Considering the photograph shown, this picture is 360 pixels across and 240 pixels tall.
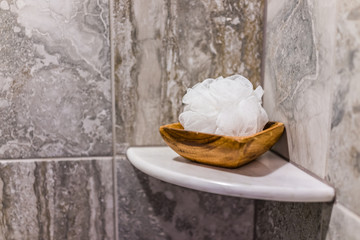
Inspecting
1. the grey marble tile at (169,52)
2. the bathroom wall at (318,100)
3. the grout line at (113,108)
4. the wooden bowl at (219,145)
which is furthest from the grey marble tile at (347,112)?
the grout line at (113,108)

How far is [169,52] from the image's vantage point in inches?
23.8

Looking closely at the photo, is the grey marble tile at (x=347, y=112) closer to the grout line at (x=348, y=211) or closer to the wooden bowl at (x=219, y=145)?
the grout line at (x=348, y=211)

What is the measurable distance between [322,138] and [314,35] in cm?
15

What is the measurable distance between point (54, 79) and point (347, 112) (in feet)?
1.78

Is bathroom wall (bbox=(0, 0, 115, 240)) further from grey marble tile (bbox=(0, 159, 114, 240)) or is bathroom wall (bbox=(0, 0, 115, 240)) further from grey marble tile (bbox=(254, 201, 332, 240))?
grey marble tile (bbox=(254, 201, 332, 240))

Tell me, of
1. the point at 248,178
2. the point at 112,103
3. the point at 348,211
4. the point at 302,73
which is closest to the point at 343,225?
the point at 348,211

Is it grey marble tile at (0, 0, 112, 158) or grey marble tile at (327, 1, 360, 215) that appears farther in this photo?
grey marble tile at (0, 0, 112, 158)

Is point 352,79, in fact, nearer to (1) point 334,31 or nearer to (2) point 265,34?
(1) point 334,31

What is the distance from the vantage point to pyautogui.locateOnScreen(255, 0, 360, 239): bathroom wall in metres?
0.34

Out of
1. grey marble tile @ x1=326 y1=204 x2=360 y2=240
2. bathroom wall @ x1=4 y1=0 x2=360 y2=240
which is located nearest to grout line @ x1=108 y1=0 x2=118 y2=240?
bathroom wall @ x1=4 y1=0 x2=360 y2=240

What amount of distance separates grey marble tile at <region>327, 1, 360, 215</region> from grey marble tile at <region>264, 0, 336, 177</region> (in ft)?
0.05

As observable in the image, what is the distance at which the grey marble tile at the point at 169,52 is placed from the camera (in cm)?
60

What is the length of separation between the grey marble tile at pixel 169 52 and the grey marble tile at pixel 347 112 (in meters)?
0.27

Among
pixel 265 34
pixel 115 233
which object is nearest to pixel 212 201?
pixel 115 233
